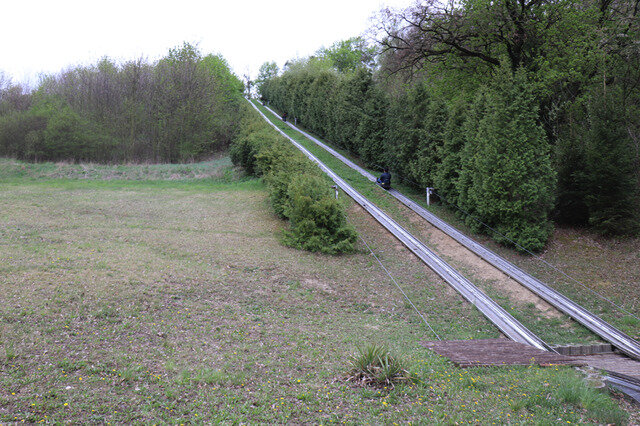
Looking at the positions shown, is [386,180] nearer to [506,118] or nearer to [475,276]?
[506,118]

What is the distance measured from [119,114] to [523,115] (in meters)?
35.1

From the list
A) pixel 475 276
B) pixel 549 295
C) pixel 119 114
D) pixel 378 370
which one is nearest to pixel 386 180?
pixel 475 276

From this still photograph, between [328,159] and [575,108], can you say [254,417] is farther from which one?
[328,159]

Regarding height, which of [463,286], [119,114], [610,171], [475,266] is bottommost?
[463,286]

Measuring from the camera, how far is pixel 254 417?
16.9 feet

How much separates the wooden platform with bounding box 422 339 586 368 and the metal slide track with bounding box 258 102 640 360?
2379 mm

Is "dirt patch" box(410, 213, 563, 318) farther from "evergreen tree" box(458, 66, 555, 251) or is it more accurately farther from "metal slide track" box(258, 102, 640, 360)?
"evergreen tree" box(458, 66, 555, 251)

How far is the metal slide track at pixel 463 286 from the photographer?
9656 mm

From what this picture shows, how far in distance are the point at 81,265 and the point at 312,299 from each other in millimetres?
6164

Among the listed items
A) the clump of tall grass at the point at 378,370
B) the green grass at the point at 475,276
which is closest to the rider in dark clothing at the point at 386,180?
the green grass at the point at 475,276

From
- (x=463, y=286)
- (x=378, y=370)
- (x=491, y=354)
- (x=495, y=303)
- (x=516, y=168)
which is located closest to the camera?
(x=378, y=370)

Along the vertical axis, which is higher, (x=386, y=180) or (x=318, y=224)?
(x=386, y=180)

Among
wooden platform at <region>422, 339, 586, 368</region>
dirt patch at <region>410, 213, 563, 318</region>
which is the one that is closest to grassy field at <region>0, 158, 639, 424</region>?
wooden platform at <region>422, 339, 586, 368</region>

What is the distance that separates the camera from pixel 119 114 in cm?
3725
